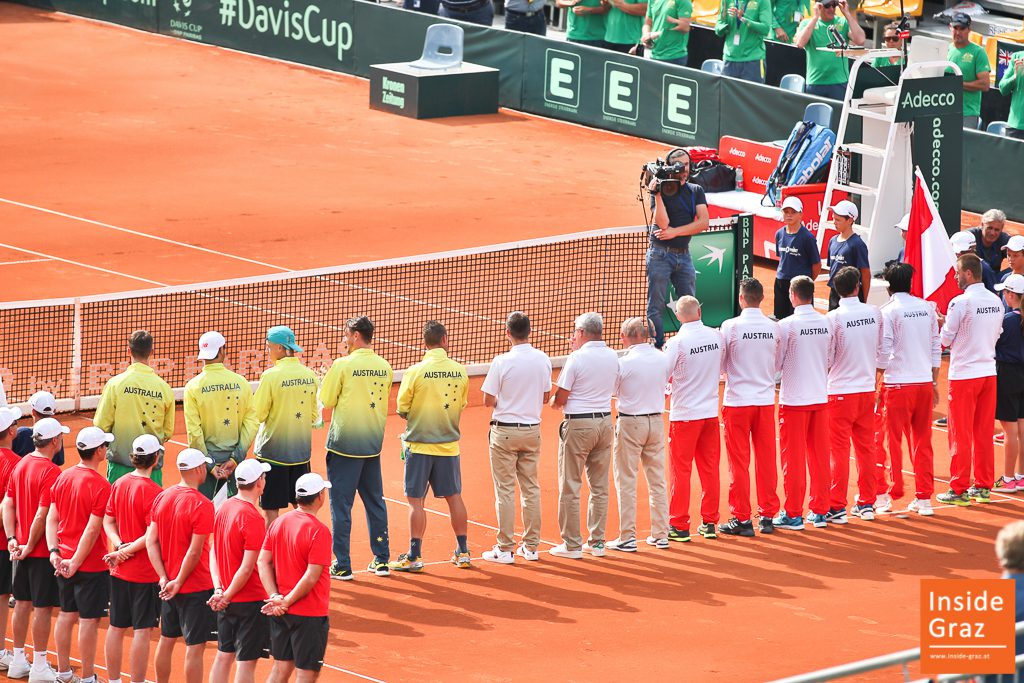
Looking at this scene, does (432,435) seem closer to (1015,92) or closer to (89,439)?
(89,439)

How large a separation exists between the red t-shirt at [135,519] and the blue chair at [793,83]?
1964 centimetres

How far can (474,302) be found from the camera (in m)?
21.3

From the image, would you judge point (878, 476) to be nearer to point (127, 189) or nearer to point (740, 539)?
point (740, 539)

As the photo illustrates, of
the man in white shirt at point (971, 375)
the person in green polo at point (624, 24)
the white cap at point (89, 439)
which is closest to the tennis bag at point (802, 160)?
the man in white shirt at point (971, 375)

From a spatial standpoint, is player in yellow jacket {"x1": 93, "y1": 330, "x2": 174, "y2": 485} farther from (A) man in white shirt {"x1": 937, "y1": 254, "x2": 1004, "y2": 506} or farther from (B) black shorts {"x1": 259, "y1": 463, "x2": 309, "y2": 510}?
(A) man in white shirt {"x1": 937, "y1": 254, "x2": 1004, "y2": 506}

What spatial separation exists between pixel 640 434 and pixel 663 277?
16.2ft

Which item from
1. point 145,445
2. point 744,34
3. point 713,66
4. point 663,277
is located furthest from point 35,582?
point 713,66

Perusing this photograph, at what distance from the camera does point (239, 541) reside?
1092 cm

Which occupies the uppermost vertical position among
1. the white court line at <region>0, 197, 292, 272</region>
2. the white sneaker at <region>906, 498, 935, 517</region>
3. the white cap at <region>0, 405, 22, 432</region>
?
the white cap at <region>0, 405, 22, 432</region>

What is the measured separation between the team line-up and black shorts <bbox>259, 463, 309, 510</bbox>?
13 millimetres

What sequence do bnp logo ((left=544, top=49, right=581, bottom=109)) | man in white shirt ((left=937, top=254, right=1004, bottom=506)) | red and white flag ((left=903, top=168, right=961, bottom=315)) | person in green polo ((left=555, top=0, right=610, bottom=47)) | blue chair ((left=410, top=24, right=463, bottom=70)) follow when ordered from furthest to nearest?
blue chair ((left=410, top=24, right=463, bottom=70))
bnp logo ((left=544, top=49, right=581, bottom=109))
person in green polo ((left=555, top=0, right=610, bottom=47))
red and white flag ((left=903, top=168, right=961, bottom=315))
man in white shirt ((left=937, top=254, right=1004, bottom=506))

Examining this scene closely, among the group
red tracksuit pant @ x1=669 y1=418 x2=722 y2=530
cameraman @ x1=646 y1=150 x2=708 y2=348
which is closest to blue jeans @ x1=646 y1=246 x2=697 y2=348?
cameraman @ x1=646 y1=150 x2=708 y2=348

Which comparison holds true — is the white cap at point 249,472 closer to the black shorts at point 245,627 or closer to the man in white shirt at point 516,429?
the black shorts at point 245,627

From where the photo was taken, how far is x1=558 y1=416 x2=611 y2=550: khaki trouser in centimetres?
1430
